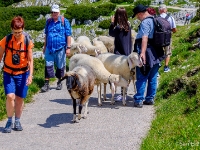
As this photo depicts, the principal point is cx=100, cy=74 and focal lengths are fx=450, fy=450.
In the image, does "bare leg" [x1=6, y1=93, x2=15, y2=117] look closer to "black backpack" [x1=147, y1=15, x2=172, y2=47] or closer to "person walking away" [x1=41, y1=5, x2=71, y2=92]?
"black backpack" [x1=147, y1=15, x2=172, y2=47]

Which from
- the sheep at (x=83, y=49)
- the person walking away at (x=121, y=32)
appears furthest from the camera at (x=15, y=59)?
the sheep at (x=83, y=49)

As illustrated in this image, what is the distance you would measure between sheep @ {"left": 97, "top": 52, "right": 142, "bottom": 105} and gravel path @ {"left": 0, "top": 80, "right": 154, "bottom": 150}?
0.76 m

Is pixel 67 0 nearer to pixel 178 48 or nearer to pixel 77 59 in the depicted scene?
pixel 178 48

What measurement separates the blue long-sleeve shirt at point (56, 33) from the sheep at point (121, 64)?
145 cm

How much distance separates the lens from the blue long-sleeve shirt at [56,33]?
12195 mm

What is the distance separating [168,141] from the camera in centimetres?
730

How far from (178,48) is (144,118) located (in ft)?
27.7

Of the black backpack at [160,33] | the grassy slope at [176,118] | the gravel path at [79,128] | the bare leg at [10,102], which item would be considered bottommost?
the gravel path at [79,128]

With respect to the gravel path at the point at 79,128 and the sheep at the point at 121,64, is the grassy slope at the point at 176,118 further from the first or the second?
the sheep at the point at 121,64

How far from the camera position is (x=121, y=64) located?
35.8ft

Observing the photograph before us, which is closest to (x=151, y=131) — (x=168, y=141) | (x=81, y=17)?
(x=168, y=141)

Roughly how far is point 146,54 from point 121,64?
0.86m

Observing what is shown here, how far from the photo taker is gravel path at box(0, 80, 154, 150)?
7.78 m

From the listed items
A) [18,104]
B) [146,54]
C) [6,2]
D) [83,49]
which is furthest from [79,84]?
→ [6,2]
